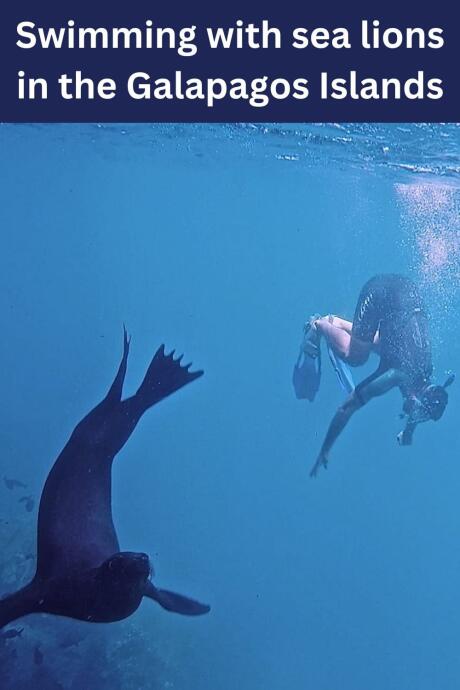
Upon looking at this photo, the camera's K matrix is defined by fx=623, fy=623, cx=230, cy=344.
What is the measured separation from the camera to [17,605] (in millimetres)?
4344

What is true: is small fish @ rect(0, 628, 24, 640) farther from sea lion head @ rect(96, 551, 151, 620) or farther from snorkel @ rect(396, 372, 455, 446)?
sea lion head @ rect(96, 551, 151, 620)

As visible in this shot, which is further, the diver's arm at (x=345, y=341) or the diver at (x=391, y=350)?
the diver's arm at (x=345, y=341)

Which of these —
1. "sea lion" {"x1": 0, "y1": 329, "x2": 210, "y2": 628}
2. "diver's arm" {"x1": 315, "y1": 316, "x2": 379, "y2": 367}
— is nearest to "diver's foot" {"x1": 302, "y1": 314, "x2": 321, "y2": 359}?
"diver's arm" {"x1": 315, "y1": 316, "x2": 379, "y2": 367}

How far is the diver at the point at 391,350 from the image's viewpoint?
27.2 feet

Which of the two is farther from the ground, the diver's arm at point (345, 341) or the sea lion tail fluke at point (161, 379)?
the sea lion tail fluke at point (161, 379)

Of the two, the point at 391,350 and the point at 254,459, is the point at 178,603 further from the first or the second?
the point at 254,459

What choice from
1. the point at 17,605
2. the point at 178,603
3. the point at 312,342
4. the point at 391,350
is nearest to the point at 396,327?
the point at 391,350

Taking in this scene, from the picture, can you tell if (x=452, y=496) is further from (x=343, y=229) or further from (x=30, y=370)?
(x=30, y=370)

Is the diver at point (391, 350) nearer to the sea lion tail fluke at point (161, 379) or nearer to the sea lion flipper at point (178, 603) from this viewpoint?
the sea lion tail fluke at point (161, 379)

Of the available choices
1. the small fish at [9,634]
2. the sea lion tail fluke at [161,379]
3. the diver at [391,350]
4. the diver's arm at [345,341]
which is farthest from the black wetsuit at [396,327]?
the small fish at [9,634]
